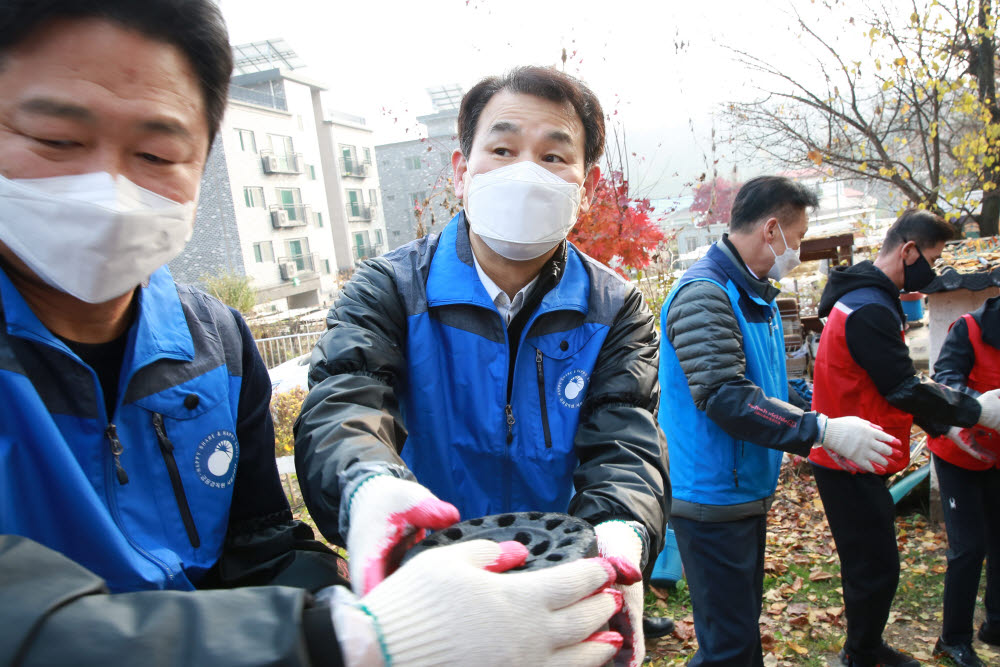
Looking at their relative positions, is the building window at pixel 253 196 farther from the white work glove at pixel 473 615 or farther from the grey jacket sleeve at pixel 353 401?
the white work glove at pixel 473 615

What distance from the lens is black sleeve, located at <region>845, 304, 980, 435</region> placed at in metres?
3.52

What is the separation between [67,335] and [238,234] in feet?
99.5

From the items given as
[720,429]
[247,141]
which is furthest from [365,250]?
[720,429]

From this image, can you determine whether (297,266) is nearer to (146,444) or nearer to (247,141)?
(247,141)

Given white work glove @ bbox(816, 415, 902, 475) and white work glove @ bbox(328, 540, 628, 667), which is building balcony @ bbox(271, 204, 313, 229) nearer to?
white work glove @ bbox(816, 415, 902, 475)

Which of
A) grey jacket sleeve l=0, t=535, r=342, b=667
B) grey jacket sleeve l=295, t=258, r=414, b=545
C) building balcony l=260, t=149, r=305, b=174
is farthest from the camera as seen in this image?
building balcony l=260, t=149, r=305, b=174

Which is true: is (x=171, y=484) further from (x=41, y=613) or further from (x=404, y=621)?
(x=404, y=621)

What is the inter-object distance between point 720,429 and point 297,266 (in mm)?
32845

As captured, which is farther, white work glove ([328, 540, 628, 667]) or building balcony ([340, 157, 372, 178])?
building balcony ([340, 157, 372, 178])

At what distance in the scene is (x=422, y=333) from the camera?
2.10 meters

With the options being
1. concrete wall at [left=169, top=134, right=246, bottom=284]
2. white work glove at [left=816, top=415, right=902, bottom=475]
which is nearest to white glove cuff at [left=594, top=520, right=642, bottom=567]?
white work glove at [left=816, top=415, right=902, bottom=475]

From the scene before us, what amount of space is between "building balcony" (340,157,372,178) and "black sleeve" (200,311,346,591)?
42.7 meters

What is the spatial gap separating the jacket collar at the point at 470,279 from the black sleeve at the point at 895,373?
7.37 feet

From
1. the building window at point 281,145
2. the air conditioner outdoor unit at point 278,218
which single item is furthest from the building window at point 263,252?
the building window at point 281,145
